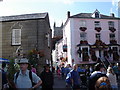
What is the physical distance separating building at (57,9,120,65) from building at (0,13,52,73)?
11.4 m

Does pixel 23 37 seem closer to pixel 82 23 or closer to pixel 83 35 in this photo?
pixel 83 35

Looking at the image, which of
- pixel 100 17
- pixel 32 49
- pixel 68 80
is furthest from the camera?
pixel 100 17

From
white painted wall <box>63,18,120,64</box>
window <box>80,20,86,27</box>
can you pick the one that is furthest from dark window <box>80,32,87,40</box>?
window <box>80,20,86,27</box>

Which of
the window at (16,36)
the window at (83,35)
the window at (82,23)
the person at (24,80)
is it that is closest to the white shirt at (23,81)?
the person at (24,80)

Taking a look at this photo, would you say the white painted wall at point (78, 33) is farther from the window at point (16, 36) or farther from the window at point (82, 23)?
the window at point (16, 36)

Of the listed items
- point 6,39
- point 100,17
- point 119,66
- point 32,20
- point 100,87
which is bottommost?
point 119,66

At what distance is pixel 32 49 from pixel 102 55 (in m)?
15.8

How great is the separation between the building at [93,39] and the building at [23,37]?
11.4 meters

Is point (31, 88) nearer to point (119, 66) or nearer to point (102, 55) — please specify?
point (119, 66)

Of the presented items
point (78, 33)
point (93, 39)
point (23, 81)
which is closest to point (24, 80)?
point (23, 81)

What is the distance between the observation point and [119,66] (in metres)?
14.2

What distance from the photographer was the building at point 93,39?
28.8 metres

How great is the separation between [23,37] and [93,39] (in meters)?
15.5

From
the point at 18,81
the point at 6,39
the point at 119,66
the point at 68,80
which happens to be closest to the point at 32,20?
the point at 6,39
